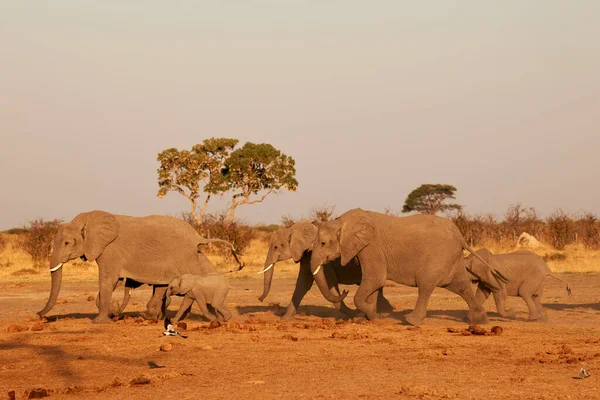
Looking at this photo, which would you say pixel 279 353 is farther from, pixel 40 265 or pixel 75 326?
pixel 40 265

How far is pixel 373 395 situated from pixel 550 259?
24.9m

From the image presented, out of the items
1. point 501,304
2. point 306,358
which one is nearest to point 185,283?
point 306,358

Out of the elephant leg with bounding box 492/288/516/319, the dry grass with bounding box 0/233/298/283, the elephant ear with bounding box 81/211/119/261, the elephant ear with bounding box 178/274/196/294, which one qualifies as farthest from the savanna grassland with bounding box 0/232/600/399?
the dry grass with bounding box 0/233/298/283

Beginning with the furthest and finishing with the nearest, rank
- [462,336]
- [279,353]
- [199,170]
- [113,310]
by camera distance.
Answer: [199,170]
[113,310]
[462,336]
[279,353]

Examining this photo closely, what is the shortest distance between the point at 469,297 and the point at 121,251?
6.29m

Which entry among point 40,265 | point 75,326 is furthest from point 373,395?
point 40,265

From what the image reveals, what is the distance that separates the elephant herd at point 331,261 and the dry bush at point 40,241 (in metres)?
20.4

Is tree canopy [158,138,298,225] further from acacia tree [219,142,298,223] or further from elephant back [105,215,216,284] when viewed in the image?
elephant back [105,215,216,284]

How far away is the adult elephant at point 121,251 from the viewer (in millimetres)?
15914

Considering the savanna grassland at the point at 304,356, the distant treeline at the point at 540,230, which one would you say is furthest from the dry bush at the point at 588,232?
the savanna grassland at the point at 304,356

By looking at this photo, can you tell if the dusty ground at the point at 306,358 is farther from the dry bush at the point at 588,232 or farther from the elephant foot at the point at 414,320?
the dry bush at the point at 588,232

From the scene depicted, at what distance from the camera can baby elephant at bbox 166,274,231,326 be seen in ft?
49.0

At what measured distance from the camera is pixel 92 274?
30516 mm

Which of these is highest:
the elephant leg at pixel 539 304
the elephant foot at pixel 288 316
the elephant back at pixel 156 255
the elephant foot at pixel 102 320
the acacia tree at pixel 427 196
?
the acacia tree at pixel 427 196
